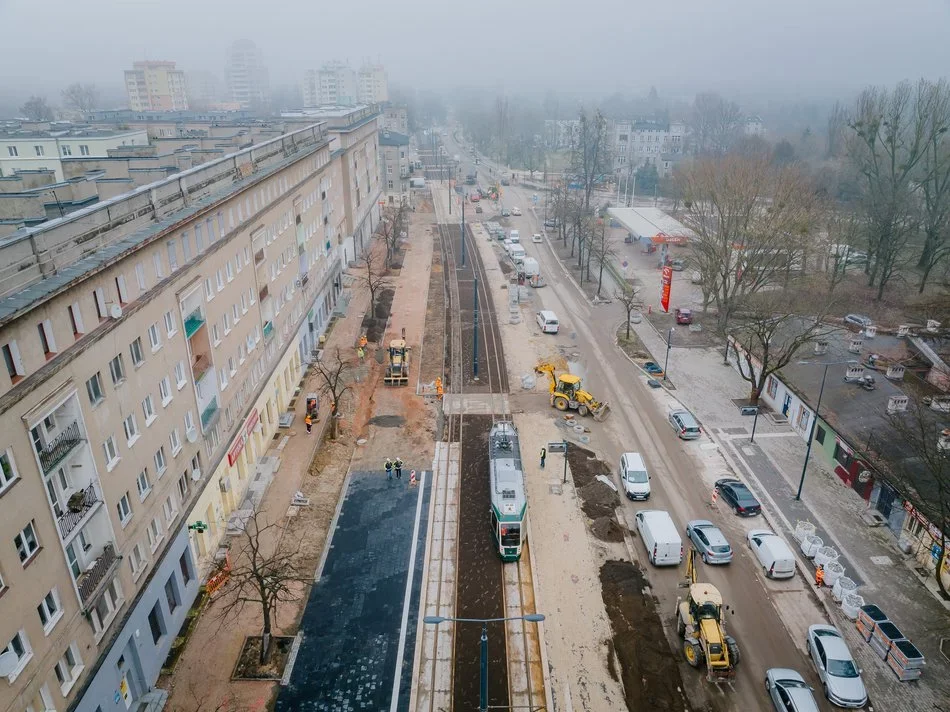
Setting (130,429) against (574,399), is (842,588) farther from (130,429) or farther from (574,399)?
(130,429)

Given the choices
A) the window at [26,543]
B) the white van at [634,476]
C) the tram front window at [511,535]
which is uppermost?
the window at [26,543]

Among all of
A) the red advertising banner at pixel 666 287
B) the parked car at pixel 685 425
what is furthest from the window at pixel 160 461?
the red advertising banner at pixel 666 287

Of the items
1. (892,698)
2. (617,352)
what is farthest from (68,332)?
(617,352)

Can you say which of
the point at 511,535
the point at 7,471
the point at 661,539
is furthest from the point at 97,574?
the point at 661,539

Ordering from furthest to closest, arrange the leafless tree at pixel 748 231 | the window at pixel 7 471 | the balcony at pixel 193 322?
the leafless tree at pixel 748 231 < the balcony at pixel 193 322 < the window at pixel 7 471

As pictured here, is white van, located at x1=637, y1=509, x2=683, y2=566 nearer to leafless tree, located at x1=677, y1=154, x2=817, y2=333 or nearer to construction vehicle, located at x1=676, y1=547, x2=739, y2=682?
construction vehicle, located at x1=676, y1=547, x2=739, y2=682

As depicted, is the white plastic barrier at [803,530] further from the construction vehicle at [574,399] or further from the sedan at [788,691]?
the construction vehicle at [574,399]

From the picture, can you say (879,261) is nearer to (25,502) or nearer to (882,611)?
(882,611)
